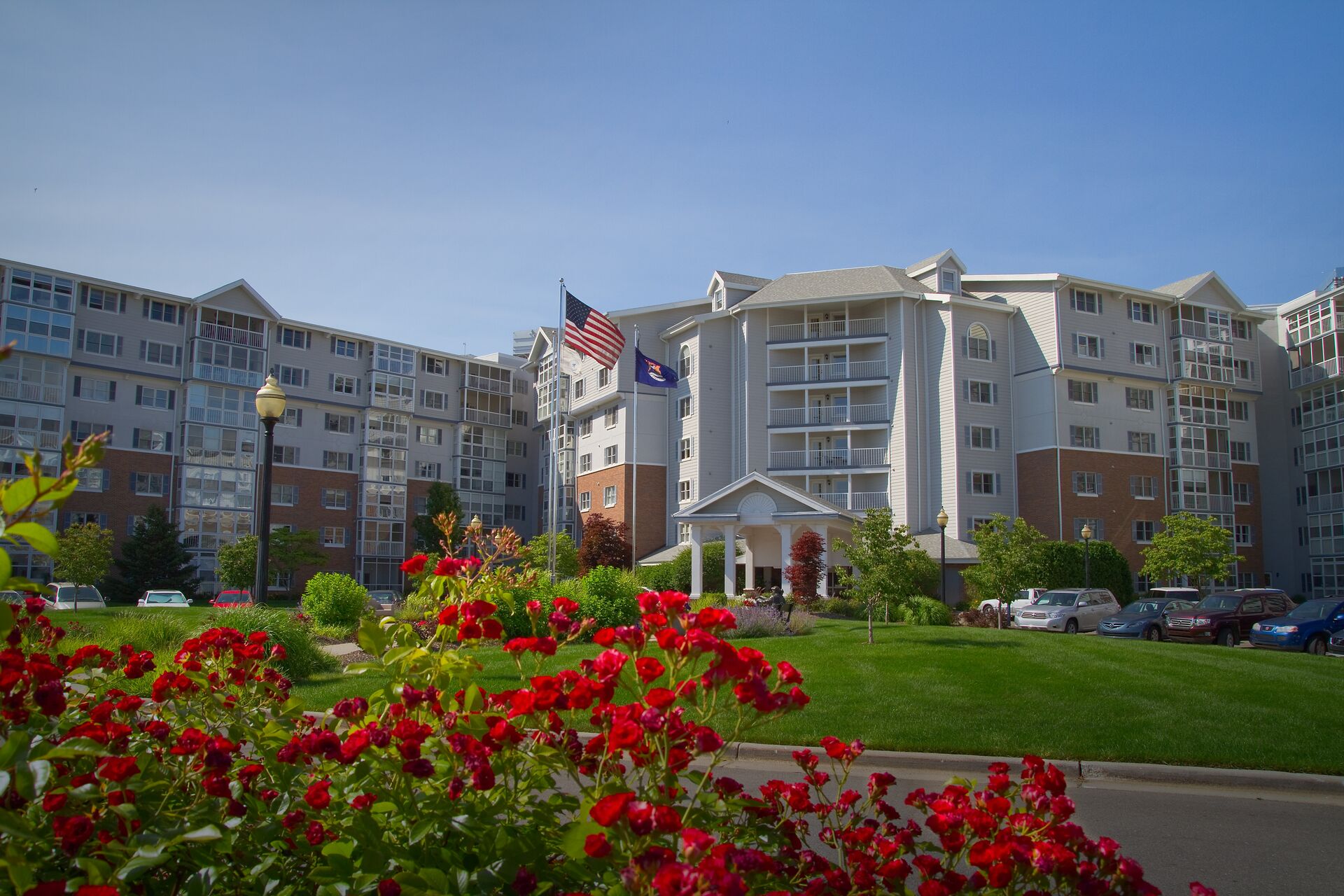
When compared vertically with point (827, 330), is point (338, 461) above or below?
below

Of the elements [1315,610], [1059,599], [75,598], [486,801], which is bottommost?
[75,598]

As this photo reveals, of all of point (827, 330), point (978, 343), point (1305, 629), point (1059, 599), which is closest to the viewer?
point (1305, 629)

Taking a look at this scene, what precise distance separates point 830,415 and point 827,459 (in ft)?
7.87

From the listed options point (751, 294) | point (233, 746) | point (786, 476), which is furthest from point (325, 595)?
point (751, 294)

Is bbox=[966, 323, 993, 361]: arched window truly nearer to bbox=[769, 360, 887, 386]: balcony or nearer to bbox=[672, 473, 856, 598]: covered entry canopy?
bbox=[769, 360, 887, 386]: balcony

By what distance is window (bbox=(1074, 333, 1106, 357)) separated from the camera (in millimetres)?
49312

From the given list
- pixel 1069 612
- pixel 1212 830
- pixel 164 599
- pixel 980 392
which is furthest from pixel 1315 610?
pixel 164 599

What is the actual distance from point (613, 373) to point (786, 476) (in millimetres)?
11850

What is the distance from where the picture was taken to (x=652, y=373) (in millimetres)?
44000

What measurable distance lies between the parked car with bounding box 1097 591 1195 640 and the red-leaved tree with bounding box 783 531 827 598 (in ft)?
34.3

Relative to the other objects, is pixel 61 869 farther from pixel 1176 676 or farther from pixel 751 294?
pixel 751 294

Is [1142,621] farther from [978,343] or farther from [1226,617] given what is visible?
[978,343]

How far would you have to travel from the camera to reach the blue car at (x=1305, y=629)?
24.1 m

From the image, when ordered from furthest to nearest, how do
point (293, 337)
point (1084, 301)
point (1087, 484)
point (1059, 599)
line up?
1. point (293, 337)
2. point (1084, 301)
3. point (1087, 484)
4. point (1059, 599)
